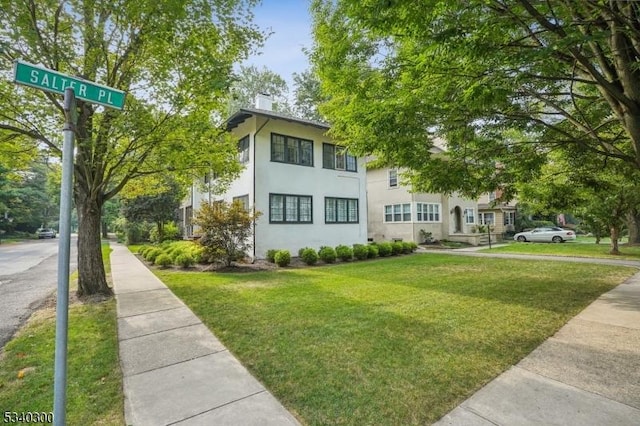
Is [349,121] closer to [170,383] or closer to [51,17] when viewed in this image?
[170,383]

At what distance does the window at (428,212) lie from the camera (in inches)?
861

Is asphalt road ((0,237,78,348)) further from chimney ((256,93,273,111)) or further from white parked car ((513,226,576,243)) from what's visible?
white parked car ((513,226,576,243))

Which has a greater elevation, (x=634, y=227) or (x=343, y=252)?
(x=634, y=227)

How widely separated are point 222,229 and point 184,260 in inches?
82.8

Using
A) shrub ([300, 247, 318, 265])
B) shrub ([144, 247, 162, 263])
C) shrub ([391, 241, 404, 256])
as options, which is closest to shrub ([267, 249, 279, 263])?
shrub ([300, 247, 318, 265])

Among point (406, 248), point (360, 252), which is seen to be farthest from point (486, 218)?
point (360, 252)

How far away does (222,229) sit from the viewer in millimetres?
11133

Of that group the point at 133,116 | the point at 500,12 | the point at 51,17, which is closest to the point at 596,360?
the point at 500,12

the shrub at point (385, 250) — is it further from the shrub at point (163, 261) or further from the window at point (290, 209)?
the shrub at point (163, 261)

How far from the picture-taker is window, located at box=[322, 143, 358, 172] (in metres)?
15.8

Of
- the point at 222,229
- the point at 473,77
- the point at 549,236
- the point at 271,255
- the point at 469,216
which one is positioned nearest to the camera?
the point at 473,77

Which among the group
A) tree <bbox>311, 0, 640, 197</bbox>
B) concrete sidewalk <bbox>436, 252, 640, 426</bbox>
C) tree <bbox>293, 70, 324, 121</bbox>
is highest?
tree <bbox>293, 70, 324, 121</bbox>

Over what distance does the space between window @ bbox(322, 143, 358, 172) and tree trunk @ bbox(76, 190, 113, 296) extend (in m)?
10.3

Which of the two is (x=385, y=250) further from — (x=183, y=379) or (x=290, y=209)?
(x=183, y=379)
